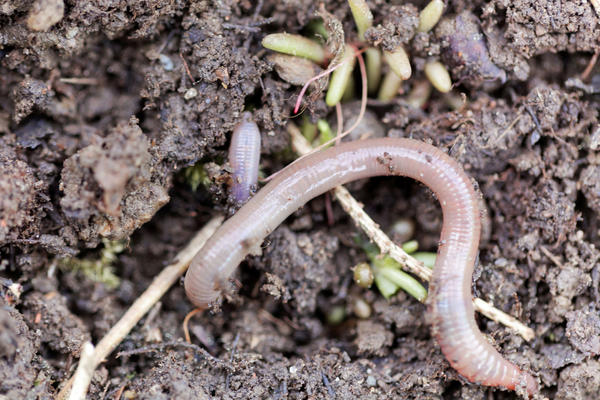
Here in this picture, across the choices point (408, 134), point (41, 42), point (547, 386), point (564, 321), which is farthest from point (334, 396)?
point (41, 42)

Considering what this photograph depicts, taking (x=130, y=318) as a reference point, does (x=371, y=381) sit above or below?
below

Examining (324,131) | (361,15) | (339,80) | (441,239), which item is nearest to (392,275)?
(441,239)

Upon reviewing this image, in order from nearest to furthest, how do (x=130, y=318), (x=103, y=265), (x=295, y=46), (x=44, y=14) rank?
(x=44, y=14)
(x=130, y=318)
(x=295, y=46)
(x=103, y=265)

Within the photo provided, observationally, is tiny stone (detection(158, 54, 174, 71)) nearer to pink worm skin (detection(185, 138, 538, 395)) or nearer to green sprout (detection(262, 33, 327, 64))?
green sprout (detection(262, 33, 327, 64))

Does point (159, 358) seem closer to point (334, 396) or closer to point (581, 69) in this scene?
point (334, 396)

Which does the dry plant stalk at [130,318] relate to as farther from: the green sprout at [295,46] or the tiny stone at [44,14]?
the tiny stone at [44,14]

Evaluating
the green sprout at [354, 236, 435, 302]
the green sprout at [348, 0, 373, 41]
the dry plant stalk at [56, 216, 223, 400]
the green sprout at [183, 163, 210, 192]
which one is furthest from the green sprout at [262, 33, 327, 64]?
the green sprout at [354, 236, 435, 302]

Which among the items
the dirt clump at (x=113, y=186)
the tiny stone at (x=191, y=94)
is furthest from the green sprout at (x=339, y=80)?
the dirt clump at (x=113, y=186)

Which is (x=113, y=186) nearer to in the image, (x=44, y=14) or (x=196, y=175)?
(x=196, y=175)
